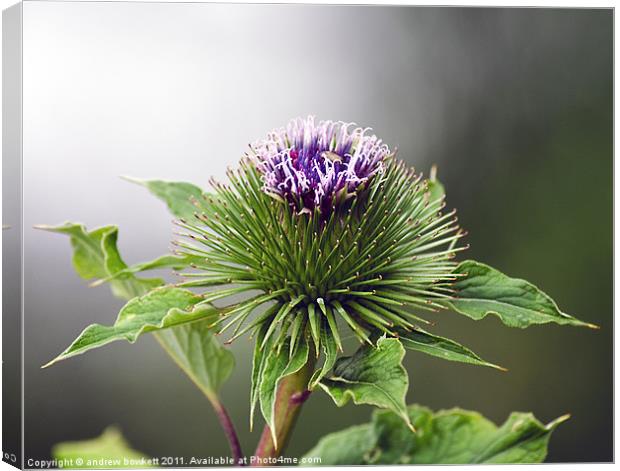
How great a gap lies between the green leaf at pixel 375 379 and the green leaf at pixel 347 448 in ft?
2.06

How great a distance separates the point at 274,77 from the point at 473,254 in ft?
4.10

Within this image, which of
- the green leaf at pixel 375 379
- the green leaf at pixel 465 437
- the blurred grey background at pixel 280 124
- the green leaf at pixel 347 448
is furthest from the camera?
the blurred grey background at pixel 280 124

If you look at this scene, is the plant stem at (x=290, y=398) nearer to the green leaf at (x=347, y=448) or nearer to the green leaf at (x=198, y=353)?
the green leaf at (x=198, y=353)

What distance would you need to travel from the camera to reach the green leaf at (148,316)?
203cm

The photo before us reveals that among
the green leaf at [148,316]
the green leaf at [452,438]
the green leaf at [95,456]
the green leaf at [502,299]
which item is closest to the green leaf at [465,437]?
the green leaf at [452,438]

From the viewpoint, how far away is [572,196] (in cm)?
316

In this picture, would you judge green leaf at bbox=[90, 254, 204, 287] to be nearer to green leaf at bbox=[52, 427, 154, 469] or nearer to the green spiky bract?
the green spiky bract

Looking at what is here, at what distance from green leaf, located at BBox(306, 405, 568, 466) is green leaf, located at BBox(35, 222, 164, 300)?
81 centimetres

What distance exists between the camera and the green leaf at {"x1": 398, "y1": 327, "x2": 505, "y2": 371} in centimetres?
202

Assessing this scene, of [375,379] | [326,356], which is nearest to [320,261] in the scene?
[326,356]

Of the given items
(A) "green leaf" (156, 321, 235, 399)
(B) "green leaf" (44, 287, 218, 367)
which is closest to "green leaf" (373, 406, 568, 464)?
(A) "green leaf" (156, 321, 235, 399)

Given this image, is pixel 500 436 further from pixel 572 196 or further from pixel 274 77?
pixel 274 77

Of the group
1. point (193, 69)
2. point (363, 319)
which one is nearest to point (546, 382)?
point (363, 319)

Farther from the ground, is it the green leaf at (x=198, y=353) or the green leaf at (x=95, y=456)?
the green leaf at (x=198, y=353)
